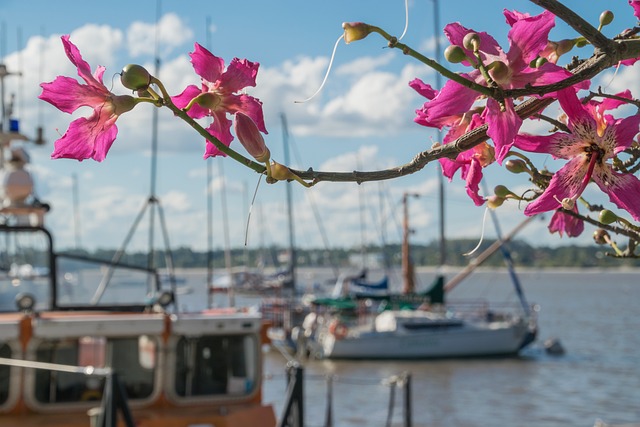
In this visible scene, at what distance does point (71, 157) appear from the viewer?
1.29 m

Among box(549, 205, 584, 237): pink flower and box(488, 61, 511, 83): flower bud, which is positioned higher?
box(488, 61, 511, 83): flower bud

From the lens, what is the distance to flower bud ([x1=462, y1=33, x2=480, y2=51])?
1121mm

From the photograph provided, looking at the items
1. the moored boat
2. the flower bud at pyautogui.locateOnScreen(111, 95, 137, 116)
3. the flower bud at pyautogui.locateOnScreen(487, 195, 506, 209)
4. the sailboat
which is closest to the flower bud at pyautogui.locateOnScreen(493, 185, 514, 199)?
the flower bud at pyautogui.locateOnScreen(487, 195, 506, 209)

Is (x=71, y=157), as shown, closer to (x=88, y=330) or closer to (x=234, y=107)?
(x=234, y=107)

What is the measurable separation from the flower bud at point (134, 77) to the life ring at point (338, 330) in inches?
1504

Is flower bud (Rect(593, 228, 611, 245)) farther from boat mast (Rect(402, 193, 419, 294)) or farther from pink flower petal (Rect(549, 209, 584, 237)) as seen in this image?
boat mast (Rect(402, 193, 419, 294))

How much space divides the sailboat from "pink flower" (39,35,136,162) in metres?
38.0

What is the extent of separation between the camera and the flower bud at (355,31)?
1152mm

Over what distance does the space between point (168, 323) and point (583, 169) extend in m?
9.01

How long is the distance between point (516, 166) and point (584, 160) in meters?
0.43

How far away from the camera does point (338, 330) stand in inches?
1553

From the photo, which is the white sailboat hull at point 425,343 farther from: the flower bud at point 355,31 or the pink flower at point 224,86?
the flower bud at point 355,31

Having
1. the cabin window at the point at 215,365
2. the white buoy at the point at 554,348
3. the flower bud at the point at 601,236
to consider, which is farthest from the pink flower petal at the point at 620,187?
the white buoy at the point at 554,348

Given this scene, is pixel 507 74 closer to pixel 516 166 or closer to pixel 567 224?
pixel 516 166
